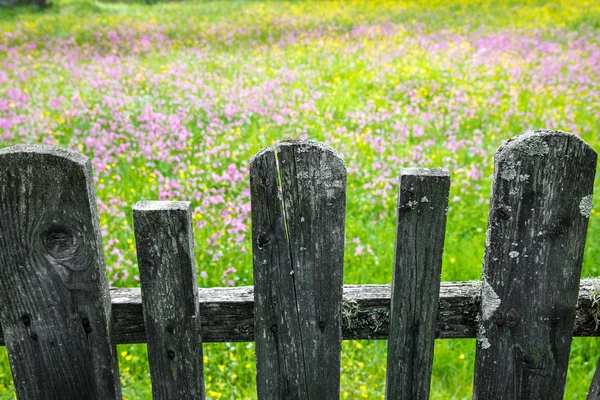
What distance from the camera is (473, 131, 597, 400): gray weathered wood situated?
6.04 ft

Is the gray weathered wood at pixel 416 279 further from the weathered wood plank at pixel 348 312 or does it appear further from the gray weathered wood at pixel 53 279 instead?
the gray weathered wood at pixel 53 279

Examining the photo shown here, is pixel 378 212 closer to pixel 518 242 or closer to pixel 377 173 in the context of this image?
pixel 377 173

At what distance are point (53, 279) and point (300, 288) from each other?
33.5 inches

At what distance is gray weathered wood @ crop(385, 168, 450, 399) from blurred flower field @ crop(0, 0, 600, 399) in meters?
1.74

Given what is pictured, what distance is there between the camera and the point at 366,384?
391 centimetres

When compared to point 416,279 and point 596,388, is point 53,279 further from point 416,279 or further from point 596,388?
point 596,388

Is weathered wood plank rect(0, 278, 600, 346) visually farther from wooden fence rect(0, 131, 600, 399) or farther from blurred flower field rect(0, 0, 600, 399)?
blurred flower field rect(0, 0, 600, 399)

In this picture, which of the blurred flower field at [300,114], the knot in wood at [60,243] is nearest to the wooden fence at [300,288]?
the knot in wood at [60,243]

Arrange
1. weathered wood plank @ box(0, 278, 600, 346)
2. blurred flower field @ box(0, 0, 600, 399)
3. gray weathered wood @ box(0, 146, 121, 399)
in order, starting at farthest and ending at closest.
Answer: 1. blurred flower field @ box(0, 0, 600, 399)
2. weathered wood plank @ box(0, 278, 600, 346)
3. gray weathered wood @ box(0, 146, 121, 399)

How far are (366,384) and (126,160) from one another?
4.78 meters

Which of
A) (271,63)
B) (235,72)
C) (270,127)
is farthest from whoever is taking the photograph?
(271,63)

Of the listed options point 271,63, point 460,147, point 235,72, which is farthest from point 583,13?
point 460,147

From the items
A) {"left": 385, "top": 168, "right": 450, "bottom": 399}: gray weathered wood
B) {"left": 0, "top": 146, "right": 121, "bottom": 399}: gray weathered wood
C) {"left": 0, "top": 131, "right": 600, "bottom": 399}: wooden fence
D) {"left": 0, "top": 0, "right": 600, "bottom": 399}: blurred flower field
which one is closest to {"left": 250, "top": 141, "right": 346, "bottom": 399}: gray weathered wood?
{"left": 0, "top": 131, "right": 600, "bottom": 399}: wooden fence

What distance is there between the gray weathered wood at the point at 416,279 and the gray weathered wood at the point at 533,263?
193mm
